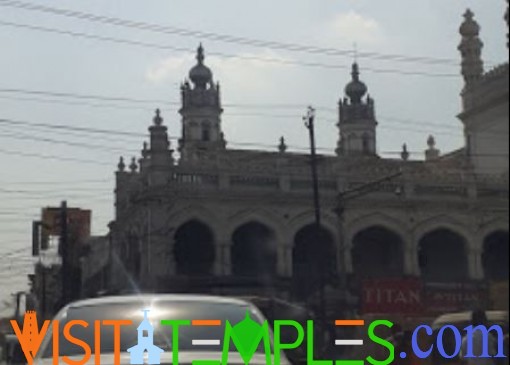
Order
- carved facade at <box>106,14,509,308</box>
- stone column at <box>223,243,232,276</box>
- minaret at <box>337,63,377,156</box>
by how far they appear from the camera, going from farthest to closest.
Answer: minaret at <box>337,63,377,156</box>
stone column at <box>223,243,232,276</box>
carved facade at <box>106,14,509,308</box>

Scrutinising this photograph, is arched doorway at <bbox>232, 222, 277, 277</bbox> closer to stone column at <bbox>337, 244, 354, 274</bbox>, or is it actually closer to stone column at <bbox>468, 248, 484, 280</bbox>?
stone column at <bbox>337, 244, 354, 274</bbox>

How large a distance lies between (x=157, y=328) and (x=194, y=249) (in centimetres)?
3980

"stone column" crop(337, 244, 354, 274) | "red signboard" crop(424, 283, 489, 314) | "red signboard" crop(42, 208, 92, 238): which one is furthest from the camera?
"red signboard" crop(42, 208, 92, 238)

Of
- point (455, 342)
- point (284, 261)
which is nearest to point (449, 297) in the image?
point (455, 342)

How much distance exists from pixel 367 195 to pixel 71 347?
40.5 metres

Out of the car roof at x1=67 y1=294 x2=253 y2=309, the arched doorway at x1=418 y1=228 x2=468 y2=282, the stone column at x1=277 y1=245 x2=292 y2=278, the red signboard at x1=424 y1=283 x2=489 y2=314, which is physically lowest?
the car roof at x1=67 y1=294 x2=253 y2=309

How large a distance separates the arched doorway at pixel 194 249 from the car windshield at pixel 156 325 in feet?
125

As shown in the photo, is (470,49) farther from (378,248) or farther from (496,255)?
(378,248)

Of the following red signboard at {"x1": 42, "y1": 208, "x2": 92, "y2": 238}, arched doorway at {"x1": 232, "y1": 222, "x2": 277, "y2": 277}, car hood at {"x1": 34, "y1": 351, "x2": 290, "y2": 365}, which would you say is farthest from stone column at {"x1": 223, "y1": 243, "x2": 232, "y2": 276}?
car hood at {"x1": 34, "y1": 351, "x2": 290, "y2": 365}

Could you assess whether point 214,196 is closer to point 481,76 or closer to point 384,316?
point 384,316

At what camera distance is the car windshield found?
169 inches

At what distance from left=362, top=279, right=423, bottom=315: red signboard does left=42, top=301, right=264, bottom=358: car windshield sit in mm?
10247

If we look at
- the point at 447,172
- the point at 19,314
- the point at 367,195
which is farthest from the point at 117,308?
the point at 19,314

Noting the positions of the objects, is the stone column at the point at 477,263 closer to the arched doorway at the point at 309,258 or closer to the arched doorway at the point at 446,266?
the arched doorway at the point at 446,266
